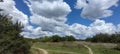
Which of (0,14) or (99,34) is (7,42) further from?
(99,34)

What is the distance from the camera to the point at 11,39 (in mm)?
34656

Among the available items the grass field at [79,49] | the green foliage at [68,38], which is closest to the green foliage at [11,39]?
the grass field at [79,49]

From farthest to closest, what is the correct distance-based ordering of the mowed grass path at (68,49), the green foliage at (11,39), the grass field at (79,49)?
1. the grass field at (79,49)
2. the mowed grass path at (68,49)
3. the green foliage at (11,39)

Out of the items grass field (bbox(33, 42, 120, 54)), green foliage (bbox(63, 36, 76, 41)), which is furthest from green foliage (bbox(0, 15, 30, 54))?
green foliage (bbox(63, 36, 76, 41))

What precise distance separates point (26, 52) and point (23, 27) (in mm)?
3533

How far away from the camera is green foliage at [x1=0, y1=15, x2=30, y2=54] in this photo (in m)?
32.3

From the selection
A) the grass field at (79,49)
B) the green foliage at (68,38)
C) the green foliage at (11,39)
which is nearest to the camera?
the green foliage at (11,39)

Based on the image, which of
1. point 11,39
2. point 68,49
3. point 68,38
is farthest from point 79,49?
point 68,38

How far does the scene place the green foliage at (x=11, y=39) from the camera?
3227cm

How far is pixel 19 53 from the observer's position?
3603 cm

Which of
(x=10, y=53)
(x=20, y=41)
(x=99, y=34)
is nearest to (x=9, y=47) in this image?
(x=10, y=53)

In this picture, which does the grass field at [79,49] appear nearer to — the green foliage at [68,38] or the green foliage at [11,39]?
the green foliage at [11,39]

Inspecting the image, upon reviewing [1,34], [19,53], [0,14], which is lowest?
[19,53]

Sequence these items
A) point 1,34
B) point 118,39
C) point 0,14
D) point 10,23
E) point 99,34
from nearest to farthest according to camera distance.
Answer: point 1,34 < point 0,14 < point 10,23 < point 118,39 < point 99,34
